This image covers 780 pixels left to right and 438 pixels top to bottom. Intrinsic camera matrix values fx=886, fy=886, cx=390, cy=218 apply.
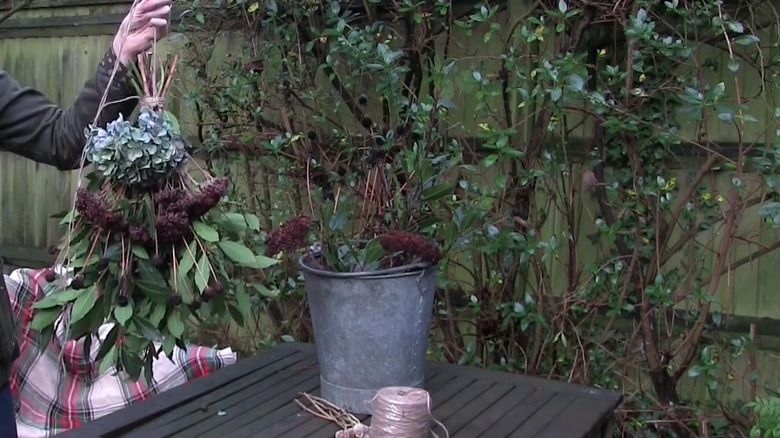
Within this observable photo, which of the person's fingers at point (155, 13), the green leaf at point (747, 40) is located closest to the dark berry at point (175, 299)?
the person's fingers at point (155, 13)

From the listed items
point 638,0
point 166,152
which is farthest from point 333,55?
point 166,152

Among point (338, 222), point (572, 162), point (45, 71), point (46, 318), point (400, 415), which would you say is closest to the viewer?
point (400, 415)

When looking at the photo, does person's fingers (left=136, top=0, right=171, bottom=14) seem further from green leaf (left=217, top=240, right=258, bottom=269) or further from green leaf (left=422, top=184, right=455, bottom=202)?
green leaf (left=422, top=184, right=455, bottom=202)

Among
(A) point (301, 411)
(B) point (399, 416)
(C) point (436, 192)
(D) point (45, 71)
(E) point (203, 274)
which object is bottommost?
(A) point (301, 411)

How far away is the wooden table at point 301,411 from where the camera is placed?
5.77 ft

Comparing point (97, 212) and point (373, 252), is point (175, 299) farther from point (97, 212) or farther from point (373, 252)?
point (373, 252)

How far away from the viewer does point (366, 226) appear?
6.49ft

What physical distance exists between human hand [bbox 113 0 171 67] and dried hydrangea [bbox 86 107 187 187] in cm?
19

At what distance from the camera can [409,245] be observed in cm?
175

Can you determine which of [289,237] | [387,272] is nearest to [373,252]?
[387,272]

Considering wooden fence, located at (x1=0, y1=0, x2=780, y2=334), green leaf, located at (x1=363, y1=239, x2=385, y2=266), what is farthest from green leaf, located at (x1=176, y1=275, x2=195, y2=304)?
wooden fence, located at (x1=0, y1=0, x2=780, y2=334)

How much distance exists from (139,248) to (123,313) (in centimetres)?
12

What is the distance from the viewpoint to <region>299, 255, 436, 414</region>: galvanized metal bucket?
1.78m

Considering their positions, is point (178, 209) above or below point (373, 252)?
above
